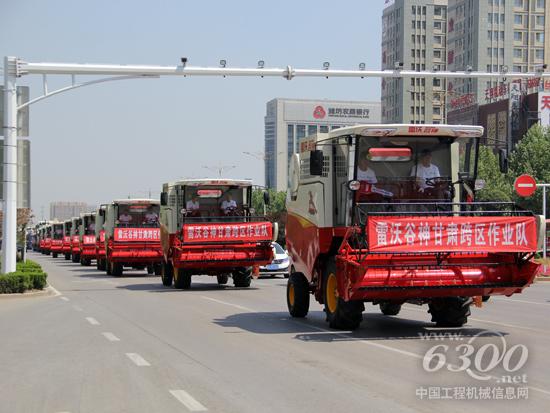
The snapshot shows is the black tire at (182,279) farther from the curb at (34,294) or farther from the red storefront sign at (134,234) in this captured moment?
the red storefront sign at (134,234)

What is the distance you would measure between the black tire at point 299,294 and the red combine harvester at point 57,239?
221 ft

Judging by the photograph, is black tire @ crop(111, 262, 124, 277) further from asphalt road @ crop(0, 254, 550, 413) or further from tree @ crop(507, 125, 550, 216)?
tree @ crop(507, 125, 550, 216)

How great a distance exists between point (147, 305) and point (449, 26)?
151564 millimetres

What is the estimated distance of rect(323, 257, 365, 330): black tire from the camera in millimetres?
14547

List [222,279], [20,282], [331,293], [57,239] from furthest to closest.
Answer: [57,239]
[222,279]
[20,282]
[331,293]

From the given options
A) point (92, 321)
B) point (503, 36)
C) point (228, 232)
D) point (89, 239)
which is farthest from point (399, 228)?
point (503, 36)

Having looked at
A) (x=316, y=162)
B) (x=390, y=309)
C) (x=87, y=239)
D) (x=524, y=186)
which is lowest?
(x=87, y=239)

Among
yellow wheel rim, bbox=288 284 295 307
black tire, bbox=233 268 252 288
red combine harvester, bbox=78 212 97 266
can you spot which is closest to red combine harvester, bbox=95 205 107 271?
red combine harvester, bbox=78 212 97 266

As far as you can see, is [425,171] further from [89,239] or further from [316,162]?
[89,239]

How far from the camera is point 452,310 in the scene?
49.8 ft

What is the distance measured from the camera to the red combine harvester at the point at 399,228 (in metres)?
13.7

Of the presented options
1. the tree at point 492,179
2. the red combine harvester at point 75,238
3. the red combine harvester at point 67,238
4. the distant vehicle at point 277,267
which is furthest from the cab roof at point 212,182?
the tree at point 492,179

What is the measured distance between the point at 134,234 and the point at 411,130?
2422 centimetres

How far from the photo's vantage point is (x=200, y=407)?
8.56 meters
